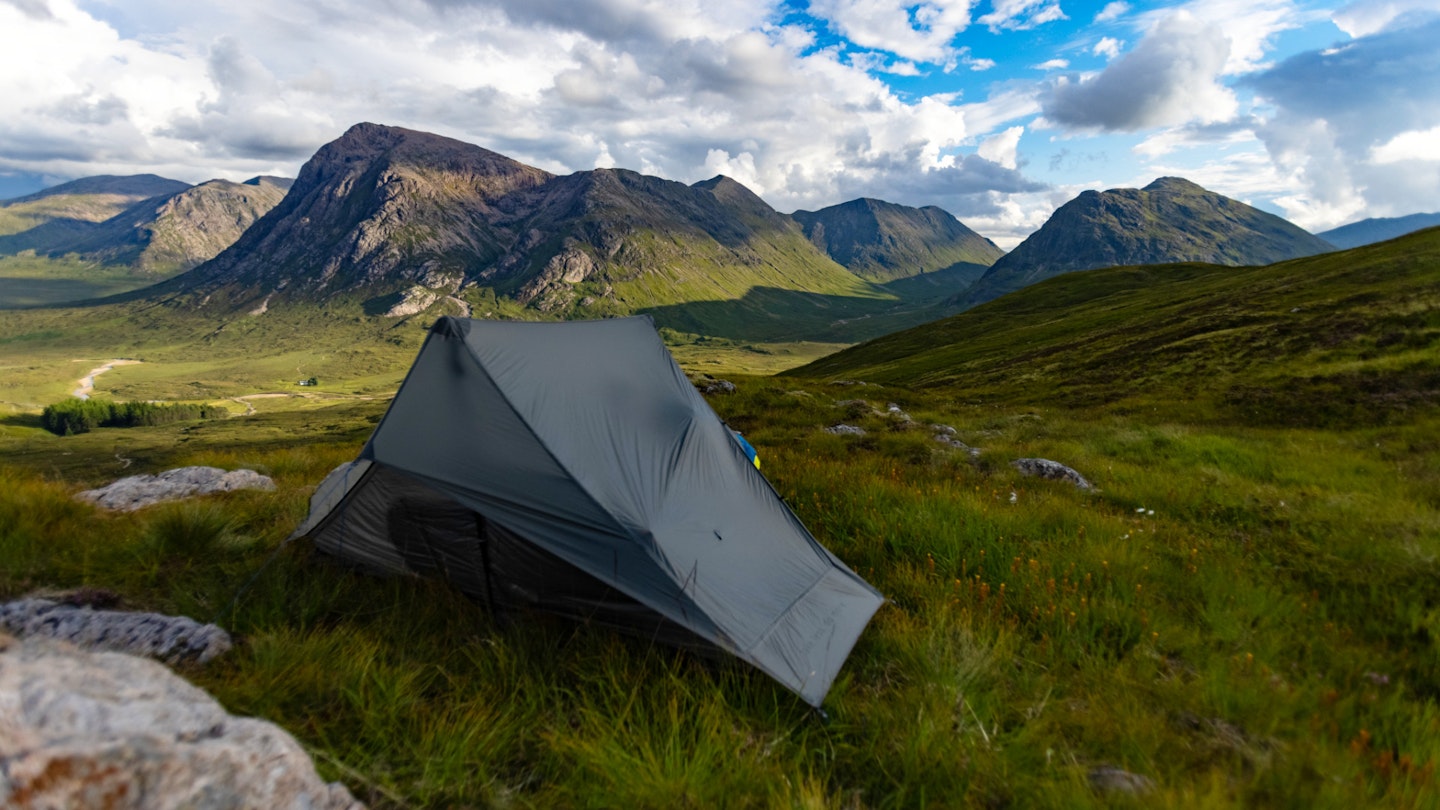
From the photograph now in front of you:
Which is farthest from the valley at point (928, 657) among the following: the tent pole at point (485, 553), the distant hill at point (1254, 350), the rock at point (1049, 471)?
the distant hill at point (1254, 350)

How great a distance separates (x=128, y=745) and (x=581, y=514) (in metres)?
3.77

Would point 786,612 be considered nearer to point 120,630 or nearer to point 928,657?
point 928,657

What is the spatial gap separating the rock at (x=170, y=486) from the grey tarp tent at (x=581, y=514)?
3.60 meters

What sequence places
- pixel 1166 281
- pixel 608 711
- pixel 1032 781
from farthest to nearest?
pixel 1166 281 → pixel 608 711 → pixel 1032 781

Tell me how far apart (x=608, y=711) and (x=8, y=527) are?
22.6 feet

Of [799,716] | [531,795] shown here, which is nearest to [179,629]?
[531,795]

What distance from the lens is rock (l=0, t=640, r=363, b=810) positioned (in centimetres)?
226

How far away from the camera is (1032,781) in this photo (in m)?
3.63

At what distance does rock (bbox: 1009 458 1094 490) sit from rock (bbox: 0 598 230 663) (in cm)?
1282

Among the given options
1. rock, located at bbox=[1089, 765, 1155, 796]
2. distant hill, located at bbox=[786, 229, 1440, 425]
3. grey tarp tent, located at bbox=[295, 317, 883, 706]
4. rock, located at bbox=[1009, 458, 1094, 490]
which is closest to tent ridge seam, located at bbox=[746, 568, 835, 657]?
grey tarp tent, located at bbox=[295, 317, 883, 706]

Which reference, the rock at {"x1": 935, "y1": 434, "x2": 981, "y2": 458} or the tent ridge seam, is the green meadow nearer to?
the tent ridge seam

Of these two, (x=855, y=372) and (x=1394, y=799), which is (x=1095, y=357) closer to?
(x=855, y=372)

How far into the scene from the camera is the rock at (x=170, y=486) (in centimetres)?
889

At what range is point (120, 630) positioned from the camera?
4496mm
